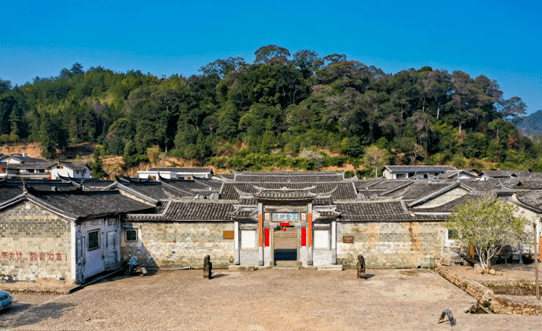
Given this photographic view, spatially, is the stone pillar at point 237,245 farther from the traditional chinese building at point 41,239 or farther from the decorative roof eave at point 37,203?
the decorative roof eave at point 37,203

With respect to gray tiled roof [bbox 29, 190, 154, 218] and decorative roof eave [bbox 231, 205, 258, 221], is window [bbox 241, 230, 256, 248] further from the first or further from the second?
gray tiled roof [bbox 29, 190, 154, 218]

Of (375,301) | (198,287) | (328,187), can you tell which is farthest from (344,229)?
(328,187)

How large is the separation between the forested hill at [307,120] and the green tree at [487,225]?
48648mm

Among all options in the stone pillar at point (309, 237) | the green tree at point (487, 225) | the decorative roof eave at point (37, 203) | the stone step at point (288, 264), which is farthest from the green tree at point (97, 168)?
the green tree at point (487, 225)

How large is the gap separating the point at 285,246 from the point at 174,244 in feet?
30.9

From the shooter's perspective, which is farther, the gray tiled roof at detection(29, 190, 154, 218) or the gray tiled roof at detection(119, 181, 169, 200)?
the gray tiled roof at detection(119, 181, 169, 200)

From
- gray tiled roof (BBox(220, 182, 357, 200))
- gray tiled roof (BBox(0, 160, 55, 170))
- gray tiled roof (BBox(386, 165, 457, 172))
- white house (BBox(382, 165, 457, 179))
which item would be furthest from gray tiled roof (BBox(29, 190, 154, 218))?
gray tiled roof (BBox(0, 160, 55, 170))

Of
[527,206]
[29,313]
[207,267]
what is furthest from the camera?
[527,206]

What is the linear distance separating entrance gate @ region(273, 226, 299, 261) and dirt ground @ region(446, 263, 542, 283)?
26.1 ft

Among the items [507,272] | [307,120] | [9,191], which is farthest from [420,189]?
[307,120]

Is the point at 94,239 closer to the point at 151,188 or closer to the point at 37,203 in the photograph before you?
the point at 37,203

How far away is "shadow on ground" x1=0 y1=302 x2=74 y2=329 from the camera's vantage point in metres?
12.9

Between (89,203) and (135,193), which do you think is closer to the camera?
(89,203)

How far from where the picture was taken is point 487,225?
17734 millimetres
